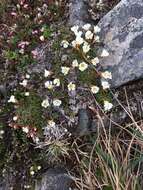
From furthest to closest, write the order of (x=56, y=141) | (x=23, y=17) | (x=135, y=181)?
(x=23, y=17) < (x=56, y=141) < (x=135, y=181)

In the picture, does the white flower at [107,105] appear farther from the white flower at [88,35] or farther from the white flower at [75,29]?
the white flower at [75,29]

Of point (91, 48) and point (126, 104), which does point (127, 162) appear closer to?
point (126, 104)

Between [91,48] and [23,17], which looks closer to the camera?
[91,48]

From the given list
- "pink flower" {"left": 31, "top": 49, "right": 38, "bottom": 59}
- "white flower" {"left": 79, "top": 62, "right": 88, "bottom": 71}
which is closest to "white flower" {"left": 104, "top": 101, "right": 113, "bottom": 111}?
"white flower" {"left": 79, "top": 62, "right": 88, "bottom": 71}

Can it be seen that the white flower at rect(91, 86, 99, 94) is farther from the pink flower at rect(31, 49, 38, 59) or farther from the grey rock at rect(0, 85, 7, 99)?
the grey rock at rect(0, 85, 7, 99)

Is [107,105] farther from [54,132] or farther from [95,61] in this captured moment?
[54,132]

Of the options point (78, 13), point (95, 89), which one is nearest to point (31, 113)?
point (95, 89)

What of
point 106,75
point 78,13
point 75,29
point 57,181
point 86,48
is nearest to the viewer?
point 57,181

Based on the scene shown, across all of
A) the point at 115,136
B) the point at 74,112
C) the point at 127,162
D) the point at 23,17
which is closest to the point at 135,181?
the point at 127,162
